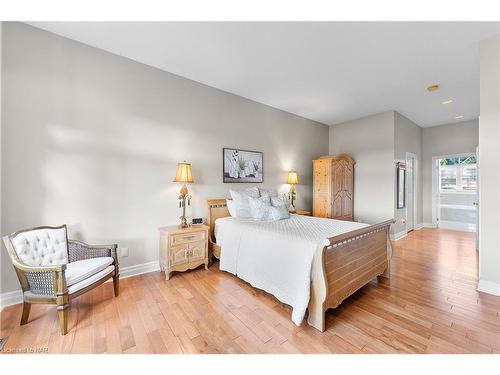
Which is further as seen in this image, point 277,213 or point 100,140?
point 277,213

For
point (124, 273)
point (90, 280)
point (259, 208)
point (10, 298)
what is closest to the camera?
point (90, 280)

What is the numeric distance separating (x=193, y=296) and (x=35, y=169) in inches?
85.1

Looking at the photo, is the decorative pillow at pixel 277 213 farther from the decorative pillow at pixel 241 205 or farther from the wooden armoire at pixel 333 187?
the wooden armoire at pixel 333 187

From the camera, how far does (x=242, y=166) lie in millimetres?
3893

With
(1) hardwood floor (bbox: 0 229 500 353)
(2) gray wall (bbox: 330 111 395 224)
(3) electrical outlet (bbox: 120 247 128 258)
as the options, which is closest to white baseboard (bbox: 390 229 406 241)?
(2) gray wall (bbox: 330 111 395 224)

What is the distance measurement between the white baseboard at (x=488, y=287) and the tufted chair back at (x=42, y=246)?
4560 mm

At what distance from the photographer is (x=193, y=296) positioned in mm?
2270

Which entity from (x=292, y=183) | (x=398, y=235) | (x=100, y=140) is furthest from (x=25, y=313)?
(x=398, y=235)

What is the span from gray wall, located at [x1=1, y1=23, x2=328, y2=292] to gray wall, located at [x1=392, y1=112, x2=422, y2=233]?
12.5 ft

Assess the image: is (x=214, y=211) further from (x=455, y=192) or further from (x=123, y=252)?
(x=455, y=192)

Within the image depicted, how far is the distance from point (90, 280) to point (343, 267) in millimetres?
2379

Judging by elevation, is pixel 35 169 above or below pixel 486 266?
above
